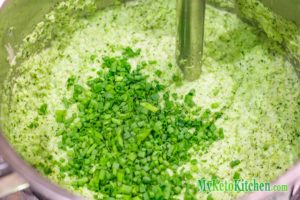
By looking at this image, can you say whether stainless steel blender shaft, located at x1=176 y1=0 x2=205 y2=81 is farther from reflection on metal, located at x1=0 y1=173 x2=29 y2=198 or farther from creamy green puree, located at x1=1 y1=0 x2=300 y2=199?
reflection on metal, located at x1=0 y1=173 x2=29 y2=198

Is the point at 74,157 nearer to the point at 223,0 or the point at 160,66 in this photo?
the point at 160,66

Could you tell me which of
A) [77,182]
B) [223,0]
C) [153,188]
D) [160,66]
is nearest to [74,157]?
[77,182]

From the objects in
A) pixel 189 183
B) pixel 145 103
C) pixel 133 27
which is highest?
pixel 133 27

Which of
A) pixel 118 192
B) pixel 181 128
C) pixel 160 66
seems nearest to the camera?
pixel 118 192

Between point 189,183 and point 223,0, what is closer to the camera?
point 189,183

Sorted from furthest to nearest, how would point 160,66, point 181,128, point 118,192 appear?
1. point 160,66
2. point 181,128
3. point 118,192

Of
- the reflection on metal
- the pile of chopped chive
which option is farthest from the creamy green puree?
the reflection on metal

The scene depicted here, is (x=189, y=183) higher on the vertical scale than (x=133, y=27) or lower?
lower
